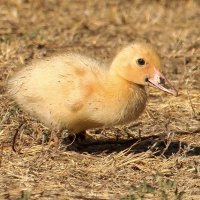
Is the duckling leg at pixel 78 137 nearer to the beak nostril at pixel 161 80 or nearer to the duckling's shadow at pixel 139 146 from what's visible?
the duckling's shadow at pixel 139 146

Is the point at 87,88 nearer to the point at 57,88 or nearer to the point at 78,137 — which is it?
the point at 57,88

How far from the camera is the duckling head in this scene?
5590mm

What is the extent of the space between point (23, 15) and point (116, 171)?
4794 mm

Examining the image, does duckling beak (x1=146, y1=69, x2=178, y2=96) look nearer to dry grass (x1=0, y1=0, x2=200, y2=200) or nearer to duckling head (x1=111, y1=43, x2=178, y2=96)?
duckling head (x1=111, y1=43, x2=178, y2=96)

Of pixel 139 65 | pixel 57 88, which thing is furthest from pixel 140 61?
pixel 57 88

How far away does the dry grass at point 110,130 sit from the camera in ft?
16.4

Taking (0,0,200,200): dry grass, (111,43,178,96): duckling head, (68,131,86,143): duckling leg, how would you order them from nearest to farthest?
(0,0,200,200): dry grass → (111,43,178,96): duckling head → (68,131,86,143): duckling leg

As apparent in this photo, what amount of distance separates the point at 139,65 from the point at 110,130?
0.97 meters

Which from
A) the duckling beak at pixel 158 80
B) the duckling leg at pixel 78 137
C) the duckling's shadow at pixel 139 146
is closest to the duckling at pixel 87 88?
the duckling beak at pixel 158 80

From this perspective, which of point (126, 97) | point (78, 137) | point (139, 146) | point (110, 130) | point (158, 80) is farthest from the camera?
point (110, 130)

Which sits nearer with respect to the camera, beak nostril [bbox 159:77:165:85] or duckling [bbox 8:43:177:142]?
duckling [bbox 8:43:177:142]

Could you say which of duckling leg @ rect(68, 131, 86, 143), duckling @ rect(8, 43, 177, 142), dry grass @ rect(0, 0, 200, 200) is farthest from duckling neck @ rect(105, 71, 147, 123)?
duckling leg @ rect(68, 131, 86, 143)

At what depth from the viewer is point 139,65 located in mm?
5594

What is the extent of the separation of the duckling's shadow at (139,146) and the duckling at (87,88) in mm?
306
